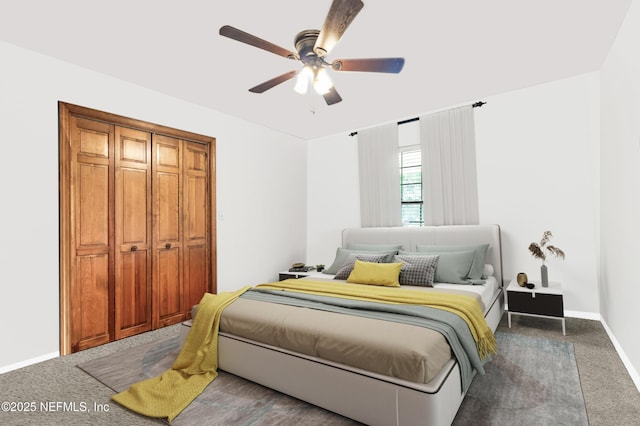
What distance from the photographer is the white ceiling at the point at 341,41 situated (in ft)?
7.64

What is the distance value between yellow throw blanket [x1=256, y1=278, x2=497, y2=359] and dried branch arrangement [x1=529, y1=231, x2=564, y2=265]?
1.41 m

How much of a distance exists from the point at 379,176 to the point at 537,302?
100 inches

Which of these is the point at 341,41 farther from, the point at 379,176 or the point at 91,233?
the point at 91,233

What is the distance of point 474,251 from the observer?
3.62 metres

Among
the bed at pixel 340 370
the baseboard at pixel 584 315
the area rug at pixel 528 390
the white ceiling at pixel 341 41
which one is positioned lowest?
the area rug at pixel 528 390

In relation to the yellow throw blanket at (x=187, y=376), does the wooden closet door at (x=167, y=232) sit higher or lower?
higher

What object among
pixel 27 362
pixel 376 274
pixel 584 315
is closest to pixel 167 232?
pixel 27 362

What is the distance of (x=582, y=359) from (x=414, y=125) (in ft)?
10.9

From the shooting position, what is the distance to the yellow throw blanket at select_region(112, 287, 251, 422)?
6.67 ft

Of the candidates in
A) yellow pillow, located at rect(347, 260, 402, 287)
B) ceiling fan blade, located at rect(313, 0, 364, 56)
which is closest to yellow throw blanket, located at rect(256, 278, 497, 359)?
yellow pillow, located at rect(347, 260, 402, 287)

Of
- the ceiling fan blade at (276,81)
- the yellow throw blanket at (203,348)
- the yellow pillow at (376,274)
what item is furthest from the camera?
the yellow pillow at (376,274)

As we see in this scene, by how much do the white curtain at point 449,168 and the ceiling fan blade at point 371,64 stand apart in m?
2.27

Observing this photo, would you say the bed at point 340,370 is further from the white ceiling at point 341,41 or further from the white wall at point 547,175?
the white ceiling at point 341,41

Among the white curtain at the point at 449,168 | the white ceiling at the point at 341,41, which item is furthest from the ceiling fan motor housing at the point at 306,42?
the white curtain at the point at 449,168
